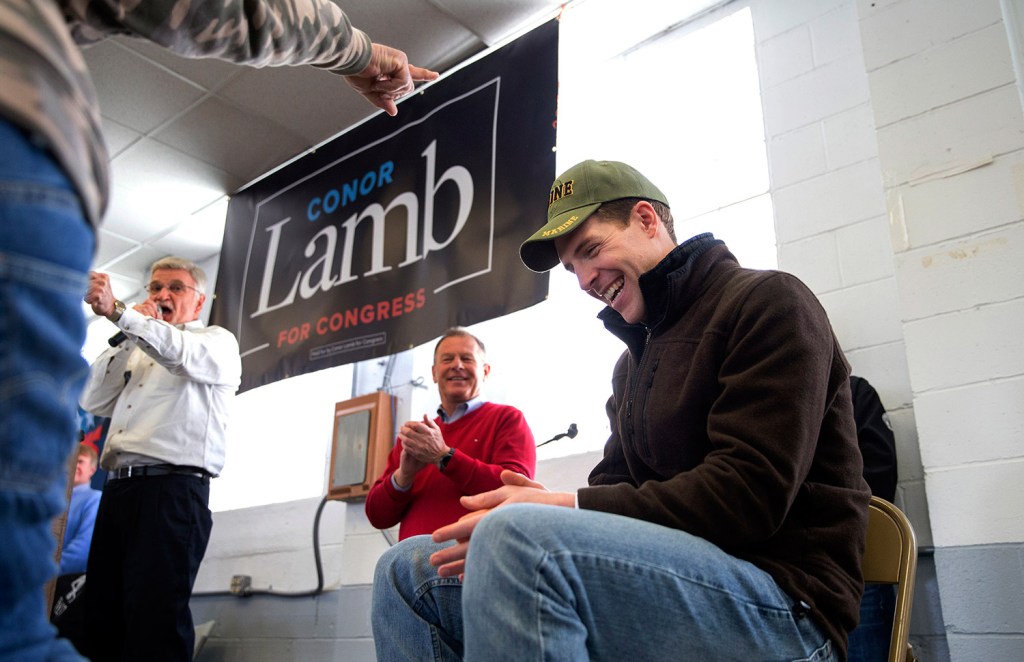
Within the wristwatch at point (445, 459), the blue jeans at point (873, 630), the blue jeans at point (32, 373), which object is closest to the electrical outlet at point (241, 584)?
the wristwatch at point (445, 459)

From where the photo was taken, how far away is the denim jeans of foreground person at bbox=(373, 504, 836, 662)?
34.1 inches

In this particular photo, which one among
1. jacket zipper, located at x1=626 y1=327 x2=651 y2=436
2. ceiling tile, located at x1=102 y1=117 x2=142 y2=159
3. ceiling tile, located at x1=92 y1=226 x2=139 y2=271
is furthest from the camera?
ceiling tile, located at x1=92 y1=226 x2=139 y2=271

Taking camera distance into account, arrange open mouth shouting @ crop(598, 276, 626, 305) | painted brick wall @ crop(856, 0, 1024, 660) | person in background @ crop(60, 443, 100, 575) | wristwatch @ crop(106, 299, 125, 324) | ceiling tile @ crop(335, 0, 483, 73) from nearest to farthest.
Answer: open mouth shouting @ crop(598, 276, 626, 305)
painted brick wall @ crop(856, 0, 1024, 660)
wristwatch @ crop(106, 299, 125, 324)
ceiling tile @ crop(335, 0, 483, 73)
person in background @ crop(60, 443, 100, 575)

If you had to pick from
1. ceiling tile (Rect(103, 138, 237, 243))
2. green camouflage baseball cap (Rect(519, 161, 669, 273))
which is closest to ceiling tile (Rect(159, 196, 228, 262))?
ceiling tile (Rect(103, 138, 237, 243))

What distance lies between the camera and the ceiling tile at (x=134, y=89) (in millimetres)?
3502

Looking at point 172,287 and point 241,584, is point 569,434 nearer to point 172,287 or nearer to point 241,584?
point 172,287

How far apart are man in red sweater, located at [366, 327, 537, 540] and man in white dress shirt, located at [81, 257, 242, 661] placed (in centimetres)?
65

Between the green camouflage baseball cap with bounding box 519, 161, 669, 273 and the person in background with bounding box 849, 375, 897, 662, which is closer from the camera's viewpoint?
the green camouflage baseball cap with bounding box 519, 161, 669, 273

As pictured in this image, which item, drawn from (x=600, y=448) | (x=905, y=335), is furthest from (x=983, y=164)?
(x=600, y=448)

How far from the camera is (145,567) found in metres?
2.46

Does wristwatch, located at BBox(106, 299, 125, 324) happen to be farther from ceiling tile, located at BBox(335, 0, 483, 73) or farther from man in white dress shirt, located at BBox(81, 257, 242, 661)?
ceiling tile, located at BBox(335, 0, 483, 73)

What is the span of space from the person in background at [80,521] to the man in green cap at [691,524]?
3.13 m

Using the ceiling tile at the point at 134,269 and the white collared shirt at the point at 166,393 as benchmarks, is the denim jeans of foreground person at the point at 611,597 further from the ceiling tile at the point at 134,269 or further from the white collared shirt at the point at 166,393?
the ceiling tile at the point at 134,269

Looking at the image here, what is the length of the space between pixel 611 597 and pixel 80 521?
3.88m
